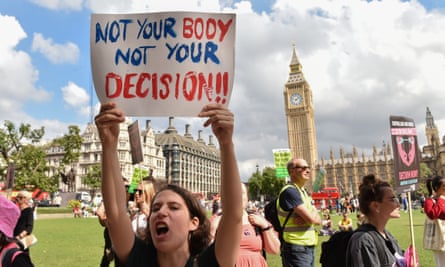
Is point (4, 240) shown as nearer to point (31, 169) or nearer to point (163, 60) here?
point (163, 60)

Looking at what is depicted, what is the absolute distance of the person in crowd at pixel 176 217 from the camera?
76.9 inches

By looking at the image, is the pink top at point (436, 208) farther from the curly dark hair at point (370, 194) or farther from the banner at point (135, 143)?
the banner at point (135, 143)

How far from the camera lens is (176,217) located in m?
2.10

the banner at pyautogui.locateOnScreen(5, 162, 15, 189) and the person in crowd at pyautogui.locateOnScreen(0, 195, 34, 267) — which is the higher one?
the banner at pyautogui.locateOnScreen(5, 162, 15, 189)

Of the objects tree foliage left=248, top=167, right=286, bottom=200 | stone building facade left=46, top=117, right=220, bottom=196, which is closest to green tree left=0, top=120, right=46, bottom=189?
stone building facade left=46, top=117, right=220, bottom=196

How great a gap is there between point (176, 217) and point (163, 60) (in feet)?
3.36

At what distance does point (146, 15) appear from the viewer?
2484mm

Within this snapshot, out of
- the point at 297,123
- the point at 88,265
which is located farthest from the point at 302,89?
the point at 88,265

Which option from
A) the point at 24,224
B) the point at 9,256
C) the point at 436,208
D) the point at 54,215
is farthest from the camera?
the point at 54,215

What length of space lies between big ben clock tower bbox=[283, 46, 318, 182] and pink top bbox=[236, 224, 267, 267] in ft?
381

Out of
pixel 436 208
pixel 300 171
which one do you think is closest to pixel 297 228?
pixel 300 171

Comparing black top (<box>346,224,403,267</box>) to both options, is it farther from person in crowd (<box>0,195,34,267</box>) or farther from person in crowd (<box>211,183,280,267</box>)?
person in crowd (<box>0,195,34,267</box>)

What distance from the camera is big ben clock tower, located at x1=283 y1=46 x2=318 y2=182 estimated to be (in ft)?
389

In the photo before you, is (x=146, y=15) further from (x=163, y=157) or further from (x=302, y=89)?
(x=302, y=89)
